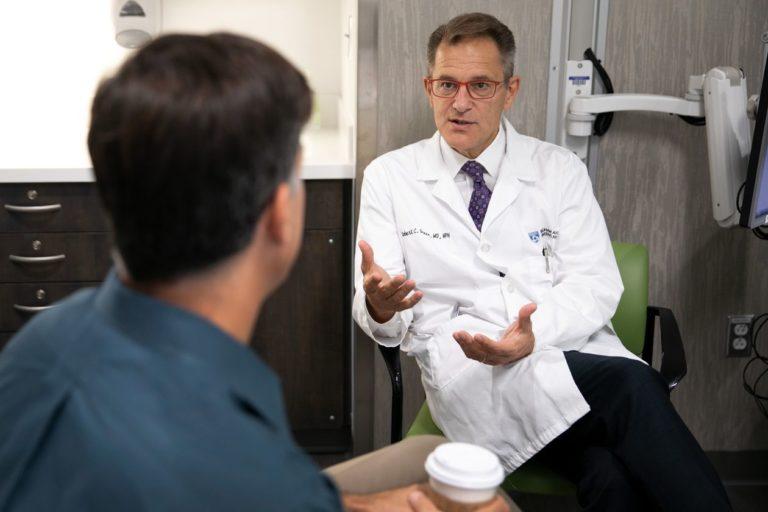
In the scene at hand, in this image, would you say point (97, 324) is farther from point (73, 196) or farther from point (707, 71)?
point (707, 71)

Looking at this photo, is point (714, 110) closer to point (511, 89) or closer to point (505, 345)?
point (511, 89)

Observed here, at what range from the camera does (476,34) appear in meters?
2.04

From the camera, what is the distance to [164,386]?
740mm

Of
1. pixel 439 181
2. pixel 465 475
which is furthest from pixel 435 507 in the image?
pixel 439 181

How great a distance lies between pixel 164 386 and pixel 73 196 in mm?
1825

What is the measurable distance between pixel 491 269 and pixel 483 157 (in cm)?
28

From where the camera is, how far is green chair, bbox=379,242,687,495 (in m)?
1.79

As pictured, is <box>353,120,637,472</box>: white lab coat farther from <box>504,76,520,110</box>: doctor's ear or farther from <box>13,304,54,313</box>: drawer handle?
<box>13,304,54,313</box>: drawer handle

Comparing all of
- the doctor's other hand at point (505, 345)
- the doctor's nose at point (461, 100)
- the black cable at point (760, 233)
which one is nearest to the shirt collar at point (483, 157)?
the doctor's nose at point (461, 100)

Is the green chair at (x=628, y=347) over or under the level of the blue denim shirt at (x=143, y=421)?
under

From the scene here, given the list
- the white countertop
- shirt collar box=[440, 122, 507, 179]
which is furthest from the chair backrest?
the white countertop

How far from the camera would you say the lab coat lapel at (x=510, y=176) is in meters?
2.05

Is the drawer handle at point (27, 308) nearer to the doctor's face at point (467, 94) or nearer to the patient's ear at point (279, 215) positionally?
the doctor's face at point (467, 94)

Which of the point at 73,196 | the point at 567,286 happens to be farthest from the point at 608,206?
the point at 73,196
